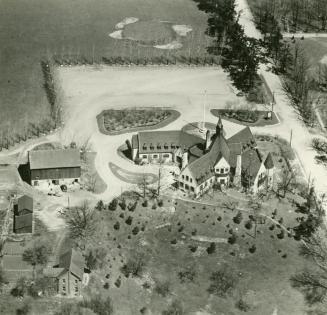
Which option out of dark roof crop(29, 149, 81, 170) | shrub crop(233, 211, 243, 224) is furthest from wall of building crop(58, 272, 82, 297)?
shrub crop(233, 211, 243, 224)

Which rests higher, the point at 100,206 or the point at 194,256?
the point at 100,206

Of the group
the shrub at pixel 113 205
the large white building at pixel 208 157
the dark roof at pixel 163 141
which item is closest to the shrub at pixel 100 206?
the shrub at pixel 113 205

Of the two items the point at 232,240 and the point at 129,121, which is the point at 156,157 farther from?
the point at 232,240

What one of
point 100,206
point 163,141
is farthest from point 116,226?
point 163,141

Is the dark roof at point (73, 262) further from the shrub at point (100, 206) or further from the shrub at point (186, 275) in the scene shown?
the shrub at point (186, 275)

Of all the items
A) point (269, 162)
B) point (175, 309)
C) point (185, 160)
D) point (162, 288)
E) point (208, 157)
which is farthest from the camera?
point (185, 160)

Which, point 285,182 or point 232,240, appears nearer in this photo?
point 232,240
